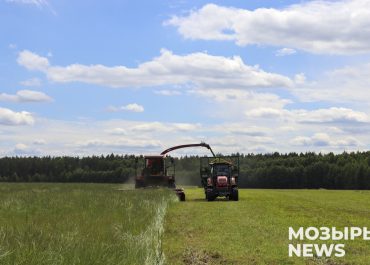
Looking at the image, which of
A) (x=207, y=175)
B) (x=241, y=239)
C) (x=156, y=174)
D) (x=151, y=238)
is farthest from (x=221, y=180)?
(x=151, y=238)

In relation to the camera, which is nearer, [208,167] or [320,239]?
[320,239]

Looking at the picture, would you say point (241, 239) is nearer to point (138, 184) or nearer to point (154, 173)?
point (154, 173)

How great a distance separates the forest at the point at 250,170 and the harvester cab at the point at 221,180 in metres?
56.2

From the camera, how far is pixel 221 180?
39312 mm

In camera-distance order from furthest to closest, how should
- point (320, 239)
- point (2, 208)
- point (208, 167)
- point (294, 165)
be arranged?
point (294, 165)
point (208, 167)
point (2, 208)
point (320, 239)

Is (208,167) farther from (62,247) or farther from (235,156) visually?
(62,247)

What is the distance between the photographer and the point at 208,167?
135ft

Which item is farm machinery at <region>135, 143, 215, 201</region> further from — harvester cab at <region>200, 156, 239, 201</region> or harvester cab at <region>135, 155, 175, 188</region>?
harvester cab at <region>200, 156, 239, 201</region>

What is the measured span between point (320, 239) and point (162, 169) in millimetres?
27361

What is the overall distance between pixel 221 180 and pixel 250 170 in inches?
3954

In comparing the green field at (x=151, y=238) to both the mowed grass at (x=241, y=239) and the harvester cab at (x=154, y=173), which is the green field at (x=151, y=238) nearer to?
the mowed grass at (x=241, y=239)

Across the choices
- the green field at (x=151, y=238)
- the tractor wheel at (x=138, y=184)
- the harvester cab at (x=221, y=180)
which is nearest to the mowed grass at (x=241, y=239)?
the green field at (x=151, y=238)

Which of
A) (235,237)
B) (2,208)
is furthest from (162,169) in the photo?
(235,237)

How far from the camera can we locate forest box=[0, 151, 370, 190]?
389ft
